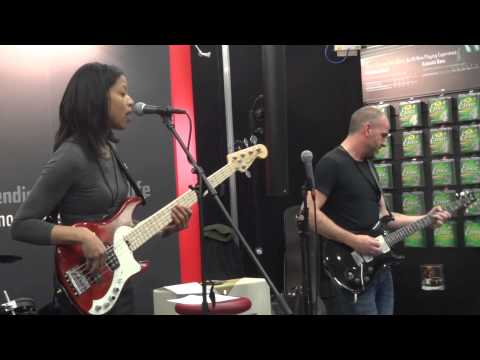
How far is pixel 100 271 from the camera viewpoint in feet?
8.07

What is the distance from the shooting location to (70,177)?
2.40 meters

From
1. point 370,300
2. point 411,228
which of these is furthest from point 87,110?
point 411,228

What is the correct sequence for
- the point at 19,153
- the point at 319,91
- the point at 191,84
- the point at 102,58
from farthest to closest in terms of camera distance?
the point at 319,91, the point at 191,84, the point at 102,58, the point at 19,153

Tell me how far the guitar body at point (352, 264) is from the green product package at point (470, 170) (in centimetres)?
126

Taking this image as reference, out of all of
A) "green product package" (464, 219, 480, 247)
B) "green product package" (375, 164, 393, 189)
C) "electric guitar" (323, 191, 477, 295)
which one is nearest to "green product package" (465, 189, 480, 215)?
"green product package" (464, 219, 480, 247)

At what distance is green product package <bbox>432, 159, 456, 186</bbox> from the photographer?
15.5ft

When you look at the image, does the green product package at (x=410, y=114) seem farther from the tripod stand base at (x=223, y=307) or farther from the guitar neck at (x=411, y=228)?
the tripod stand base at (x=223, y=307)

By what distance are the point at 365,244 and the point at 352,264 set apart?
16cm

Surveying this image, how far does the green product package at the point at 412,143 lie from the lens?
4918 millimetres

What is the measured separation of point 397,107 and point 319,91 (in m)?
0.71

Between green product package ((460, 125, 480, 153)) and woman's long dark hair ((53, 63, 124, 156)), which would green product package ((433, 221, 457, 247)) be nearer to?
green product package ((460, 125, 480, 153))
